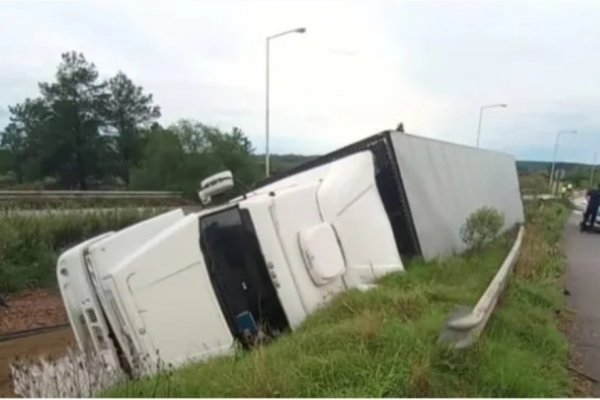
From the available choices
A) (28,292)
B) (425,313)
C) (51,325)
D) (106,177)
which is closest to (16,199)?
(28,292)

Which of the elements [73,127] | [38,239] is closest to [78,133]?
[73,127]

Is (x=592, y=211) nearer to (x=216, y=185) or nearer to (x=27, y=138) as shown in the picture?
(x=216, y=185)

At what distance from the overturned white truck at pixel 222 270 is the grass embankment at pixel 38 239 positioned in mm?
7855

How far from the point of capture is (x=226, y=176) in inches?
254

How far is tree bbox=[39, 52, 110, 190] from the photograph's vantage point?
62906mm

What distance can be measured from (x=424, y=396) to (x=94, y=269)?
9.91ft

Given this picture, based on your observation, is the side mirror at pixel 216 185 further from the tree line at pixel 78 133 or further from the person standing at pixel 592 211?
the tree line at pixel 78 133

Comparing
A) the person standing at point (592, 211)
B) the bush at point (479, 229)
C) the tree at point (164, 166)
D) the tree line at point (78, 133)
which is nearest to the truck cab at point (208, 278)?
the bush at point (479, 229)

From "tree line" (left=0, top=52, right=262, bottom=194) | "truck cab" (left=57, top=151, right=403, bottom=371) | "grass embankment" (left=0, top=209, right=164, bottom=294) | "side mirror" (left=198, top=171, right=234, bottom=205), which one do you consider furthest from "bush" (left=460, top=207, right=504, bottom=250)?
"tree line" (left=0, top=52, right=262, bottom=194)

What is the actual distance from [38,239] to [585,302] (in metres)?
11.7

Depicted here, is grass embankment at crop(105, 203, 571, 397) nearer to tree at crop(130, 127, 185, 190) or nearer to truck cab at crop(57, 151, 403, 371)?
truck cab at crop(57, 151, 403, 371)

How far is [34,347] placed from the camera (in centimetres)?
889

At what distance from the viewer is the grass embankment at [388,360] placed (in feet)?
12.6

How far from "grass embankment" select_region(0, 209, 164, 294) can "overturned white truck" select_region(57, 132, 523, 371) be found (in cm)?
786
